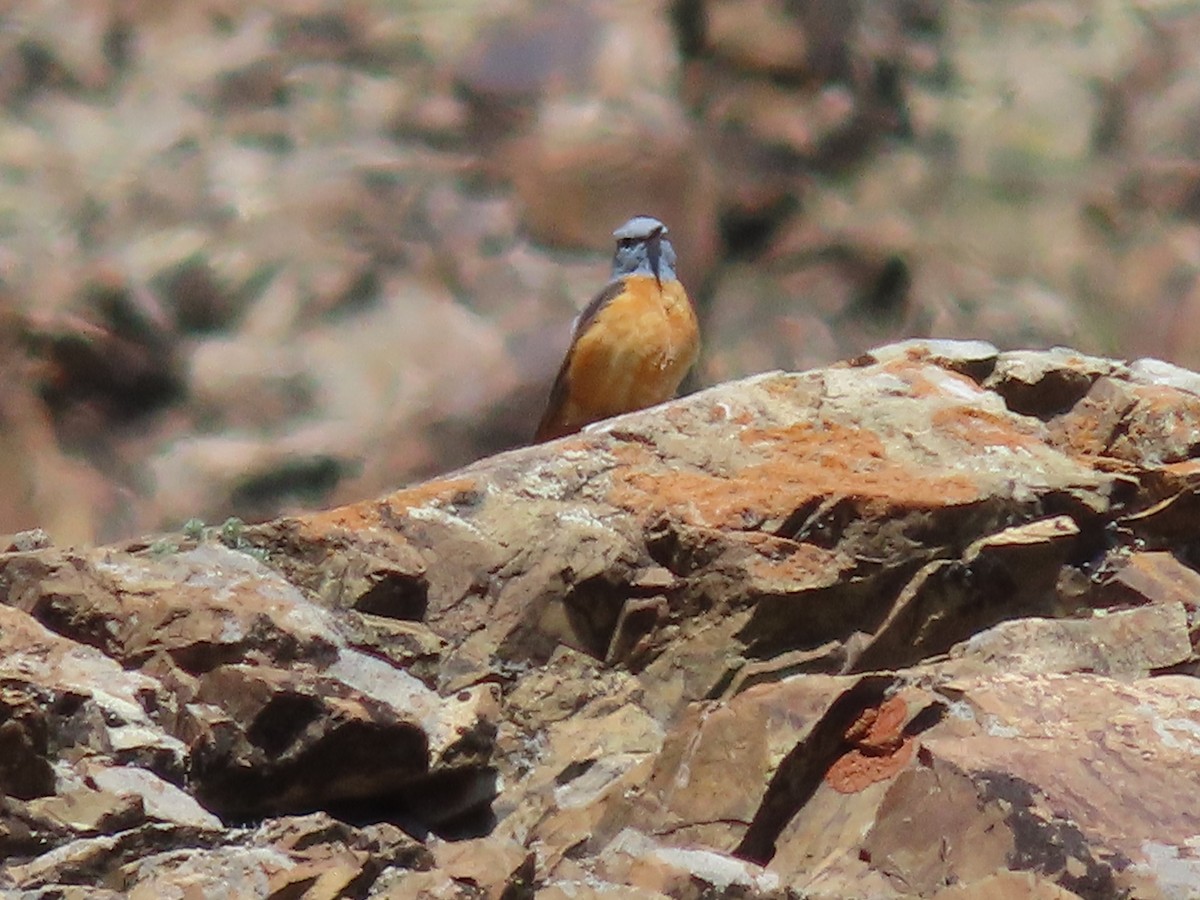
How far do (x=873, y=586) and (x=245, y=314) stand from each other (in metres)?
8.57

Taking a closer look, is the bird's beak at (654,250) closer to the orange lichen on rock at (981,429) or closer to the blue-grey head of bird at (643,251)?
the blue-grey head of bird at (643,251)

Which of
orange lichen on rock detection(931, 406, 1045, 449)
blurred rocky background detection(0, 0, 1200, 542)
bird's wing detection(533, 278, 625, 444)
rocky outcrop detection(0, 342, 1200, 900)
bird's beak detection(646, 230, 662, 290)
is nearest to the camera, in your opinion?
rocky outcrop detection(0, 342, 1200, 900)

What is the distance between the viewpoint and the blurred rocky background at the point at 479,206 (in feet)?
38.5

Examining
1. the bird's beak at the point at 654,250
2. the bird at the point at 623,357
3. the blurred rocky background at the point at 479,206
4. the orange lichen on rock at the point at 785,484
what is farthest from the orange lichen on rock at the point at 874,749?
the blurred rocky background at the point at 479,206

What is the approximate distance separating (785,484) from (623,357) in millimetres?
3130

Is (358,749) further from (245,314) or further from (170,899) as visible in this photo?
(245,314)

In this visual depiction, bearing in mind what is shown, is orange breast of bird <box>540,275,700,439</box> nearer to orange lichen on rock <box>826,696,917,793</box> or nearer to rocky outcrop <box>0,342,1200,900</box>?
rocky outcrop <box>0,342,1200,900</box>

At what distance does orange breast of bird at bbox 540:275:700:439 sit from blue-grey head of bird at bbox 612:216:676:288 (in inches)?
23.0

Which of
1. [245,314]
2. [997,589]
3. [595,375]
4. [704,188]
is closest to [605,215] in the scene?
[704,188]

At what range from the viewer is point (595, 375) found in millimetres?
7531

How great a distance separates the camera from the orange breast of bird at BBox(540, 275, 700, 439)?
751cm

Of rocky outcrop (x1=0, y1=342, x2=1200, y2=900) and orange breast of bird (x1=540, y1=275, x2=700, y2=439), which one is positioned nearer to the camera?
rocky outcrop (x1=0, y1=342, x2=1200, y2=900)

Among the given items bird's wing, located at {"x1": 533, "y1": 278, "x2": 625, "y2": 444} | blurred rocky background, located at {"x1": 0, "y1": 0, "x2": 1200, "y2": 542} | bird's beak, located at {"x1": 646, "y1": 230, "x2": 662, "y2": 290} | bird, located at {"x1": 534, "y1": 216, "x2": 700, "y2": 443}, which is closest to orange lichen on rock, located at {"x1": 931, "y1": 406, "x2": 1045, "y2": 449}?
bird, located at {"x1": 534, "y1": 216, "x2": 700, "y2": 443}

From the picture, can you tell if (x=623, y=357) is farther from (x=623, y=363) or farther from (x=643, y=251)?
(x=643, y=251)
